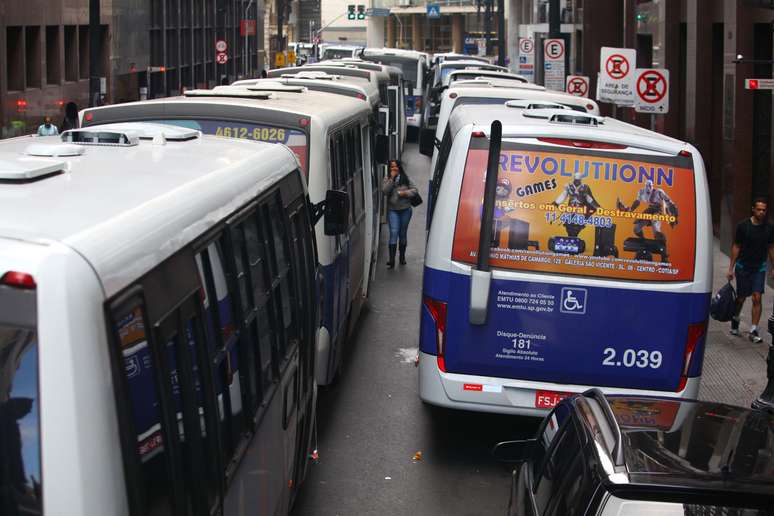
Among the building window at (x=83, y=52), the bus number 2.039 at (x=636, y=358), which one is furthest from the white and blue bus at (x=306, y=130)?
the building window at (x=83, y=52)

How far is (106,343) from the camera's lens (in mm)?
3307

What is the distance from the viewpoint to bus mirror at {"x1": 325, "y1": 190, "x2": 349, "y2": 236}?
9852 millimetres

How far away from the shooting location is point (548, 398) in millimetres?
9266

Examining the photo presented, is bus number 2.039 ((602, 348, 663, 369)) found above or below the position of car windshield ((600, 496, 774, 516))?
below

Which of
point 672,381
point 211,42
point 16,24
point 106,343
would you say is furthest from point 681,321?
point 211,42

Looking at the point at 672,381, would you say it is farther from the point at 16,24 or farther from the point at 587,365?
the point at 16,24

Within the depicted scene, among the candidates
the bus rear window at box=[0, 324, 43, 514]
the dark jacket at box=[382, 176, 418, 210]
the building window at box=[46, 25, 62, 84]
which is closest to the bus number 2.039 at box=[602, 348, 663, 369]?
the bus rear window at box=[0, 324, 43, 514]

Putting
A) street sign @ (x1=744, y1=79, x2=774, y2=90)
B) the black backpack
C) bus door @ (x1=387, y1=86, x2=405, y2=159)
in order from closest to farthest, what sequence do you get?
the black backpack
street sign @ (x1=744, y1=79, x2=774, y2=90)
bus door @ (x1=387, y1=86, x2=405, y2=159)

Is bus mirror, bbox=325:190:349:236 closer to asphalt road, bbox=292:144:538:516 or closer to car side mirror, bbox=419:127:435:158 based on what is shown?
asphalt road, bbox=292:144:538:516

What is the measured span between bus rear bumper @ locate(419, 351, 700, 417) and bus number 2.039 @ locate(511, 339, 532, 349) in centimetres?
28

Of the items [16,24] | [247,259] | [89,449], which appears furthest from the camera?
[16,24]

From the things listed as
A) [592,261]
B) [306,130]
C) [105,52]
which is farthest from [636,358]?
[105,52]

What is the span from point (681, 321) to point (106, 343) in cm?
638

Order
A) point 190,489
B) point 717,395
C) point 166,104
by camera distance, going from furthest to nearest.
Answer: point 717,395, point 166,104, point 190,489
